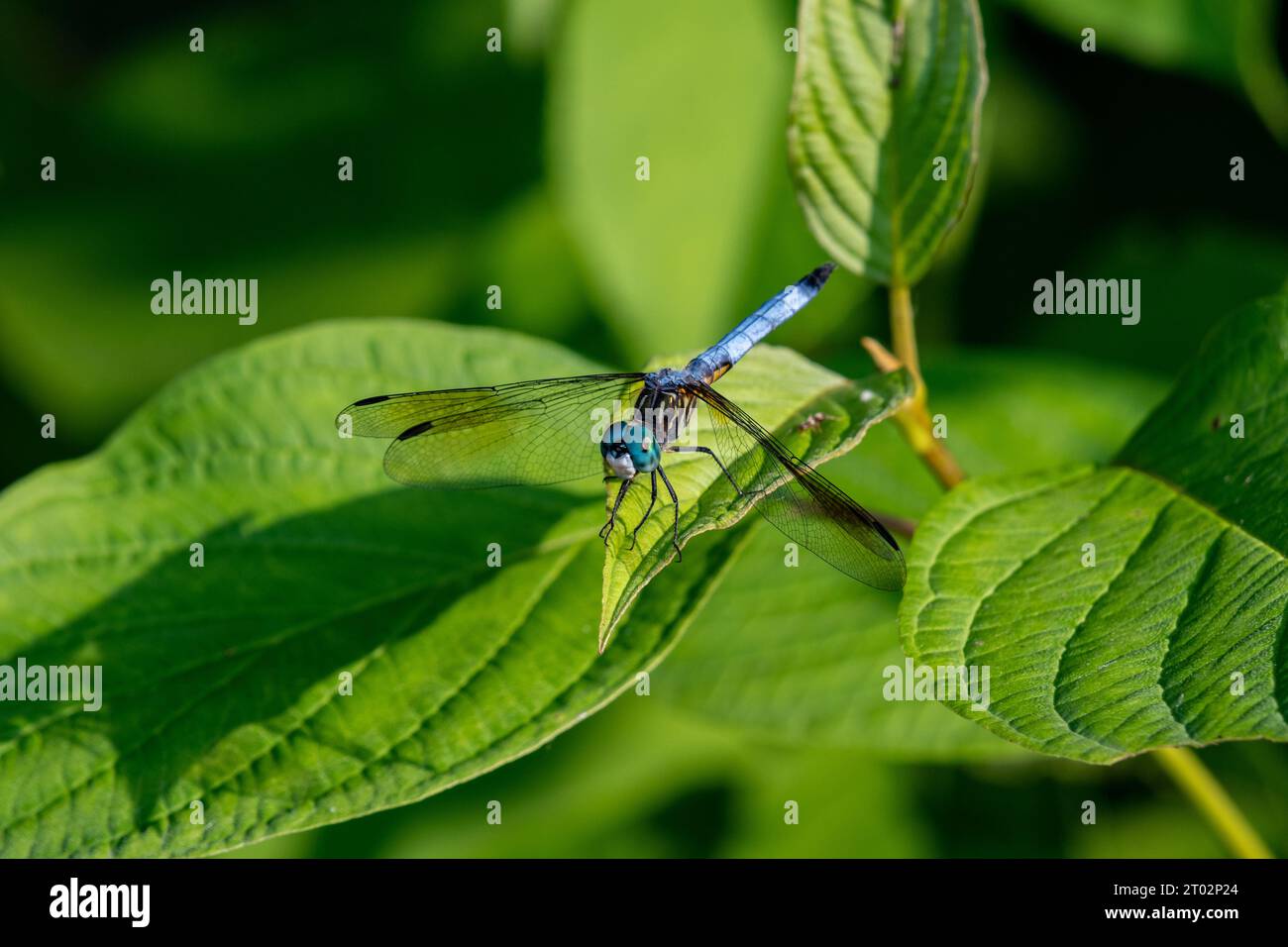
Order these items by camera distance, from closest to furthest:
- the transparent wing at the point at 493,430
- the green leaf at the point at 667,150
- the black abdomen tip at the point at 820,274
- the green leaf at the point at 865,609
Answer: the transparent wing at the point at 493,430, the black abdomen tip at the point at 820,274, the green leaf at the point at 865,609, the green leaf at the point at 667,150

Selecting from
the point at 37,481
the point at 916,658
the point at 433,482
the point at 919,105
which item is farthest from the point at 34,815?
the point at 919,105

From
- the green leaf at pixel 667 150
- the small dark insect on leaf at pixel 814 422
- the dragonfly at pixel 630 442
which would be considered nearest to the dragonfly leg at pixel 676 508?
the dragonfly at pixel 630 442

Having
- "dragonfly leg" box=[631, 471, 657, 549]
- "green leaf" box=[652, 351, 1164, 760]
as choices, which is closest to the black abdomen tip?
"green leaf" box=[652, 351, 1164, 760]

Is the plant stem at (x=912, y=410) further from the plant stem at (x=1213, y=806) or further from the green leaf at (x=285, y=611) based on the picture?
the plant stem at (x=1213, y=806)

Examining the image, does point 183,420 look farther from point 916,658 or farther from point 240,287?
point 240,287

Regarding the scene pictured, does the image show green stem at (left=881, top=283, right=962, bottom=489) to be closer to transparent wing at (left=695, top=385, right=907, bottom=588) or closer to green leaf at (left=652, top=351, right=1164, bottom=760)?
transparent wing at (left=695, top=385, right=907, bottom=588)

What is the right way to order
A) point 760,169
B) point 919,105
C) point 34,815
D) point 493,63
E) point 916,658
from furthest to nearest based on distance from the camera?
1. point 493,63
2. point 760,169
3. point 919,105
4. point 34,815
5. point 916,658
